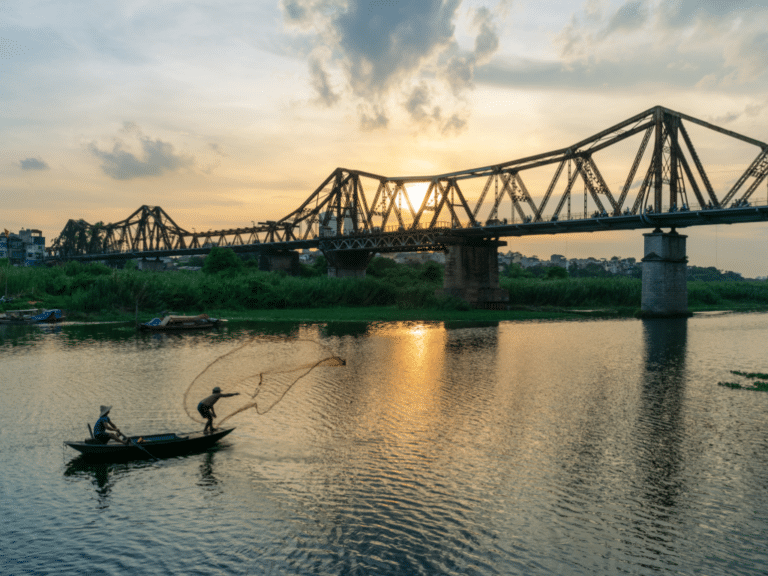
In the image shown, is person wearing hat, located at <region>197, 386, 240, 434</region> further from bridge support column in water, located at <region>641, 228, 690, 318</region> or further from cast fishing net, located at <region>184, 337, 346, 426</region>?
bridge support column in water, located at <region>641, 228, 690, 318</region>

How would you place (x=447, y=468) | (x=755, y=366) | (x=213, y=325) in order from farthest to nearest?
(x=213, y=325) < (x=755, y=366) < (x=447, y=468)

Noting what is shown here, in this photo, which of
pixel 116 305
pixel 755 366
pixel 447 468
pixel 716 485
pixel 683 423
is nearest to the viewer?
pixel 716 485

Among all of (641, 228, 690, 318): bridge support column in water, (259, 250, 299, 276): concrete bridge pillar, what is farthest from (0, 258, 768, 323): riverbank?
(259, 250, 299, 276): concrete bridge pillar

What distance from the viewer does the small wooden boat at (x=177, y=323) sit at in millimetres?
61250

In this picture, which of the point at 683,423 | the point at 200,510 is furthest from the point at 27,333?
the point at 683,423

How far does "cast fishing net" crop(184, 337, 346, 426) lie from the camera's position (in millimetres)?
27500

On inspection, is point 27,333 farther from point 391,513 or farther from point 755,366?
point 755,366

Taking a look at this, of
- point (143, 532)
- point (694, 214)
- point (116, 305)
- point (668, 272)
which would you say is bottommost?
point (143, 532)

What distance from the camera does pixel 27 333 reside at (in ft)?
190

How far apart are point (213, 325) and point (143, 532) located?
52.3 meters

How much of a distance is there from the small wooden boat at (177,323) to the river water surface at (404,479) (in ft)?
78.8

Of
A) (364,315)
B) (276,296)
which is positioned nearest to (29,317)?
(276,296)

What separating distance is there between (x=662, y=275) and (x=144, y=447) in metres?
78.4

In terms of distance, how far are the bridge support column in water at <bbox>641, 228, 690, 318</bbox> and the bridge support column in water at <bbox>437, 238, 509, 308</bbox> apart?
2330 centimetres
